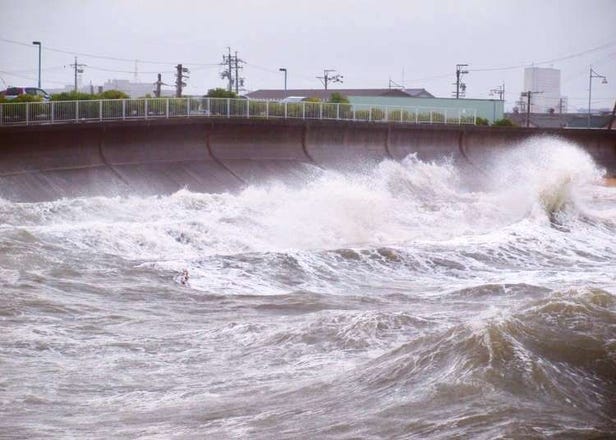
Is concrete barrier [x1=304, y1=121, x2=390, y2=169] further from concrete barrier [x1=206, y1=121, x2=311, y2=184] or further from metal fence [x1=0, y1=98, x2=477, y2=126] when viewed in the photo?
metal fence [x1=0, y1=98, x2=477, y2=126]

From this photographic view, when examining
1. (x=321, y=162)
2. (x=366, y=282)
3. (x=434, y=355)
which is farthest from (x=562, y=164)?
(x=434, y=355)

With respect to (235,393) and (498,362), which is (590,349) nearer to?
(498,362)

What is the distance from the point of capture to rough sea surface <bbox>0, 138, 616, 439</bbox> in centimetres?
862

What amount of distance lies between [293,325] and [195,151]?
17.9 m

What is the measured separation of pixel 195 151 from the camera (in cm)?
2980

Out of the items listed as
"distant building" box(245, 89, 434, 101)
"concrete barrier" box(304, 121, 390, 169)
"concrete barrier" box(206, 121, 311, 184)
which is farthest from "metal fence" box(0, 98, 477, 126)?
"distant building" box(245, 89, 434, 101)

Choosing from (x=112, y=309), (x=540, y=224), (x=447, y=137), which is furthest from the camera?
(x=447, y=137)

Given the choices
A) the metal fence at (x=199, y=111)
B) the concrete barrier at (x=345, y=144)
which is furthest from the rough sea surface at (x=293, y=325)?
the concrete barrier at (x=345, y=144)

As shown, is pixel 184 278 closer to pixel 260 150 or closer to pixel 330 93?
pixel 260 150

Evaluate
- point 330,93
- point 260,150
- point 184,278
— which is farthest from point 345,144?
point 330,93

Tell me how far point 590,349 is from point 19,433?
5.56 meters

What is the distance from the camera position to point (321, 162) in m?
33.6

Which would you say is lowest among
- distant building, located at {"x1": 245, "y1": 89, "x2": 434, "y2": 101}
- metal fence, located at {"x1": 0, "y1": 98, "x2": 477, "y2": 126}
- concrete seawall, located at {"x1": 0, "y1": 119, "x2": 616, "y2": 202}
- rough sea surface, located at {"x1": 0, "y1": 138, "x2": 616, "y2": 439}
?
rough sea surface, located at {"x1": 0, "y1": 138, "x2": 616, "y2": 439}

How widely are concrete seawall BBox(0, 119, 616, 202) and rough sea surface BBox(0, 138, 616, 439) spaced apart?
1440 mm
